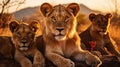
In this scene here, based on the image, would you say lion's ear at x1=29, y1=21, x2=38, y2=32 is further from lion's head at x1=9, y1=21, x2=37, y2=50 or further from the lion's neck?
the lion's neck

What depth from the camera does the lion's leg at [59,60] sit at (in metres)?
7.91

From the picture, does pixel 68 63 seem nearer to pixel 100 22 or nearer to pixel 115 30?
pixel 100 22

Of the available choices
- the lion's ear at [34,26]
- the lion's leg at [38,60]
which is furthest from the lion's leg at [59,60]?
the lion's ear at [34,26]

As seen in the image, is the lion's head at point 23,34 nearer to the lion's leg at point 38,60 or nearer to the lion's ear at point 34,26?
the lion's ear at point 34,26

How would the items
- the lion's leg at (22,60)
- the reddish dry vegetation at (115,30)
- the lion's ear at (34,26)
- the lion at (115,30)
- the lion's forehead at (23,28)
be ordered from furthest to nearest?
the reddish dry vegetation at (115,30)
the lion at (115,30)
the lion's ear at (34,26)
the lion's forehead at (23,28)
the lion's leg at (22,60)

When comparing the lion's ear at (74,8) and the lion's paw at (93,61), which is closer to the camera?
the lion's paw at (93,61)

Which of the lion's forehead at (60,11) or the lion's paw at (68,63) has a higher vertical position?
the lion's forehead at (60,11)

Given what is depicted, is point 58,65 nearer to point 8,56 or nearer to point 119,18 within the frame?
point 8,56

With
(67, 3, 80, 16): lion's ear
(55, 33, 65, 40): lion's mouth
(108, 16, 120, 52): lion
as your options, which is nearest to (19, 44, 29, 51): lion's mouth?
(55, 33, 65, 40): lion's mouth

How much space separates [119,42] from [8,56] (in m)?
6.57

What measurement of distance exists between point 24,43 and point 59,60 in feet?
1.93

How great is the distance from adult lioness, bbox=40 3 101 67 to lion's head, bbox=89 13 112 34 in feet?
4.14

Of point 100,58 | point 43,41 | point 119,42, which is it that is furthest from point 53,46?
point 119,42

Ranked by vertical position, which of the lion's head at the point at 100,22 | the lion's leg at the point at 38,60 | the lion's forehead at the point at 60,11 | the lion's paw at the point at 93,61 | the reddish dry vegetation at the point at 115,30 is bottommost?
the reddish dry vegetation at the point at 115,30
